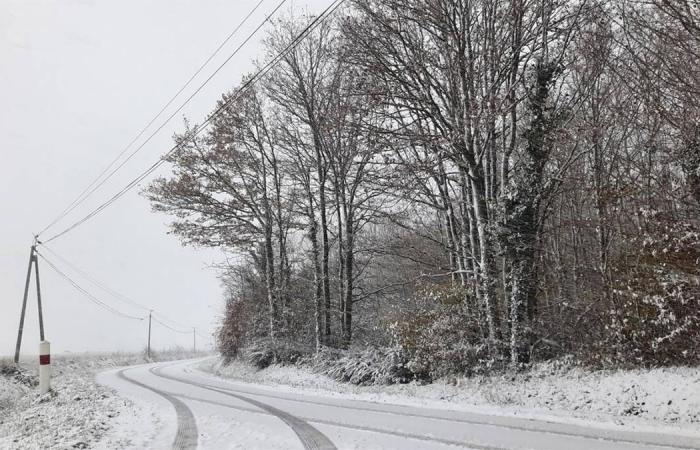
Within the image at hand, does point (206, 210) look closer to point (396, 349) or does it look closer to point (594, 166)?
point (396, 349)

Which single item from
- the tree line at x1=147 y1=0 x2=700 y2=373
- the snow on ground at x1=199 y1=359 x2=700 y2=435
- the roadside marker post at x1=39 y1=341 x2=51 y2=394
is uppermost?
the tree line at x1=147 y1=0 x2=700 y2=373

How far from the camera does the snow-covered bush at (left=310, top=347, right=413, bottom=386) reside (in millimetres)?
14938

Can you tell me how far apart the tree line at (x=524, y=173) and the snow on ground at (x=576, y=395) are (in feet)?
1.87

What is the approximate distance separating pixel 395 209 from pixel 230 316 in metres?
13.4

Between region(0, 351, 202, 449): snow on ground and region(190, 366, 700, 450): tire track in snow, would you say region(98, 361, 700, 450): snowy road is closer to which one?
region(190, 366, 700, 450): tire track in snow

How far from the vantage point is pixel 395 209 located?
804 inches

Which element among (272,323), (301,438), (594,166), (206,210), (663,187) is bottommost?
(301,438)

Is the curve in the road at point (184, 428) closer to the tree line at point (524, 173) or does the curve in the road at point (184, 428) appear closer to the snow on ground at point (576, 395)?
the snow on ground at point (576, 395)

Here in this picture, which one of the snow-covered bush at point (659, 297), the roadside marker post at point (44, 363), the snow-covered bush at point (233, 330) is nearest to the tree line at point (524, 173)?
the snow-covered bush at point (659, 297)

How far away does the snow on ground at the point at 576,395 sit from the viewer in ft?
26.1

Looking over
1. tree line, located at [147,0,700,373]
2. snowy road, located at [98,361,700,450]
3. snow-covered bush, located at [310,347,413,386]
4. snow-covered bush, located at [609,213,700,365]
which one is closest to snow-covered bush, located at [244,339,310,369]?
tree line, located at [147,0,700,373]

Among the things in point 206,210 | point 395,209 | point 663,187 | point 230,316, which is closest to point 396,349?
point 395,209

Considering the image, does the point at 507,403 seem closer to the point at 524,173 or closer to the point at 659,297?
the point at 659,297

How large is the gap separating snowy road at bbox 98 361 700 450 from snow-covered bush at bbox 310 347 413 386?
3.94m
